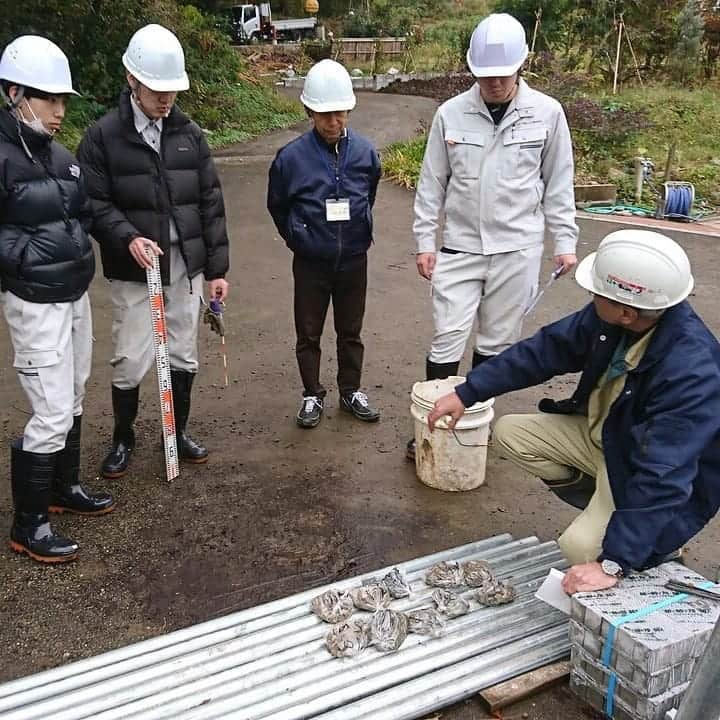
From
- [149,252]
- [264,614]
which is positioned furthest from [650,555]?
[149,252]

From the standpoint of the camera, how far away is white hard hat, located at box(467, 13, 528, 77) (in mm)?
3854

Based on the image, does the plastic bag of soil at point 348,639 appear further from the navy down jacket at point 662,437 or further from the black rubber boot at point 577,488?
the black rubber boot at point 577,488

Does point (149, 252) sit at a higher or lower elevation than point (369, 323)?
higher

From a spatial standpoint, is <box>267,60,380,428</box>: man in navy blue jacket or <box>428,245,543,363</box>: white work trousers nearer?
<box>428,245,543,363</box>: white work trousers

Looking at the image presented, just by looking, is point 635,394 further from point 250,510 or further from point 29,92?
point 29,92

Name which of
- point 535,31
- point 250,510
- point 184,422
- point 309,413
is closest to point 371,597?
point 250,510

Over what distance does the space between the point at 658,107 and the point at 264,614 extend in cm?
1468

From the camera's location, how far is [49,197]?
131 inches

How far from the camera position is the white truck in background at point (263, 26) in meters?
27.4

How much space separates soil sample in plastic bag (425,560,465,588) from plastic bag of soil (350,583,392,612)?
20 centimetres

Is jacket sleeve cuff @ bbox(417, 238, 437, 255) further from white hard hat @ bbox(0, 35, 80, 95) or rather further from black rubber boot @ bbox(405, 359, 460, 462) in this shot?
white hard hat @ bbox(0, 35, 80, 95)

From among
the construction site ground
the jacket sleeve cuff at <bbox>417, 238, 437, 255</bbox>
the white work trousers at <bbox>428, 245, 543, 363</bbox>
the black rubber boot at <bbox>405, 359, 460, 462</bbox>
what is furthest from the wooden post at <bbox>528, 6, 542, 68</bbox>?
the black rubber boot at <bbox>405, 359, 460, 462</bbox>

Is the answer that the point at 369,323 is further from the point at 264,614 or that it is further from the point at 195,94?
the point at 195,94

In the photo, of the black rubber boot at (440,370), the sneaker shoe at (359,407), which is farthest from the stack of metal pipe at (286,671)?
the sneaker shoe at (359,407)
